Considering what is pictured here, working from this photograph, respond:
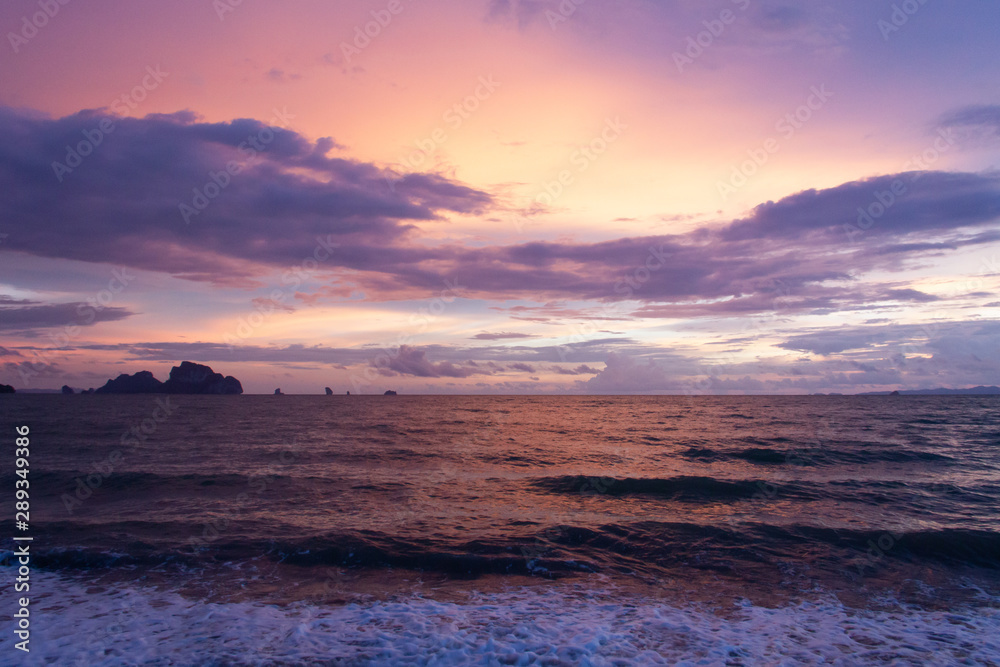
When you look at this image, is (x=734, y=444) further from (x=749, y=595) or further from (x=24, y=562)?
(x=24, y=562)

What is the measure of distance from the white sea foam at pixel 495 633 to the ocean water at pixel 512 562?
0.18 ft

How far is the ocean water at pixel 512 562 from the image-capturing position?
9.14 m

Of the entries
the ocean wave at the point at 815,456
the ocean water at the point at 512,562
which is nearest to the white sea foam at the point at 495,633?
the ocean water at the point at 512,562

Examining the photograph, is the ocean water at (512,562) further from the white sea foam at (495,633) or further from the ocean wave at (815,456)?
the ocean wave at (815,456)

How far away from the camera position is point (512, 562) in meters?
13.6

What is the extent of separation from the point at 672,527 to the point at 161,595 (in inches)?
594

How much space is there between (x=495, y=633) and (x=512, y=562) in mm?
4262

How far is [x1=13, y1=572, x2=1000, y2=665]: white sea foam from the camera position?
865 centimetres

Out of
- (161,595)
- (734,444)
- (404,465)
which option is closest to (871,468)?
(734,444)

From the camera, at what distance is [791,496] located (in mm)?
21406

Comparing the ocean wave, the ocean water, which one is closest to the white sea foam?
the ocean water

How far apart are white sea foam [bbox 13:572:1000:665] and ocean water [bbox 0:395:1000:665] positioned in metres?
0.06

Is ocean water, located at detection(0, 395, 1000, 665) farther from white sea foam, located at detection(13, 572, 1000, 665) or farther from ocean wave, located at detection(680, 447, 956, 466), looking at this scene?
ocean wave, located at detection(680, 447, 956, 466)

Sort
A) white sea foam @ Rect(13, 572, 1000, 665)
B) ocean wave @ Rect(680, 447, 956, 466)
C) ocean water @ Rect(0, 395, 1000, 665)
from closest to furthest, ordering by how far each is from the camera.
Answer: white sea foam @ Rect(13, 572, 1000, 665)
ocean water @ Rect(0, 395, 1000, 665)
ocean wave @ Rect(680, 447, 956, 466)
